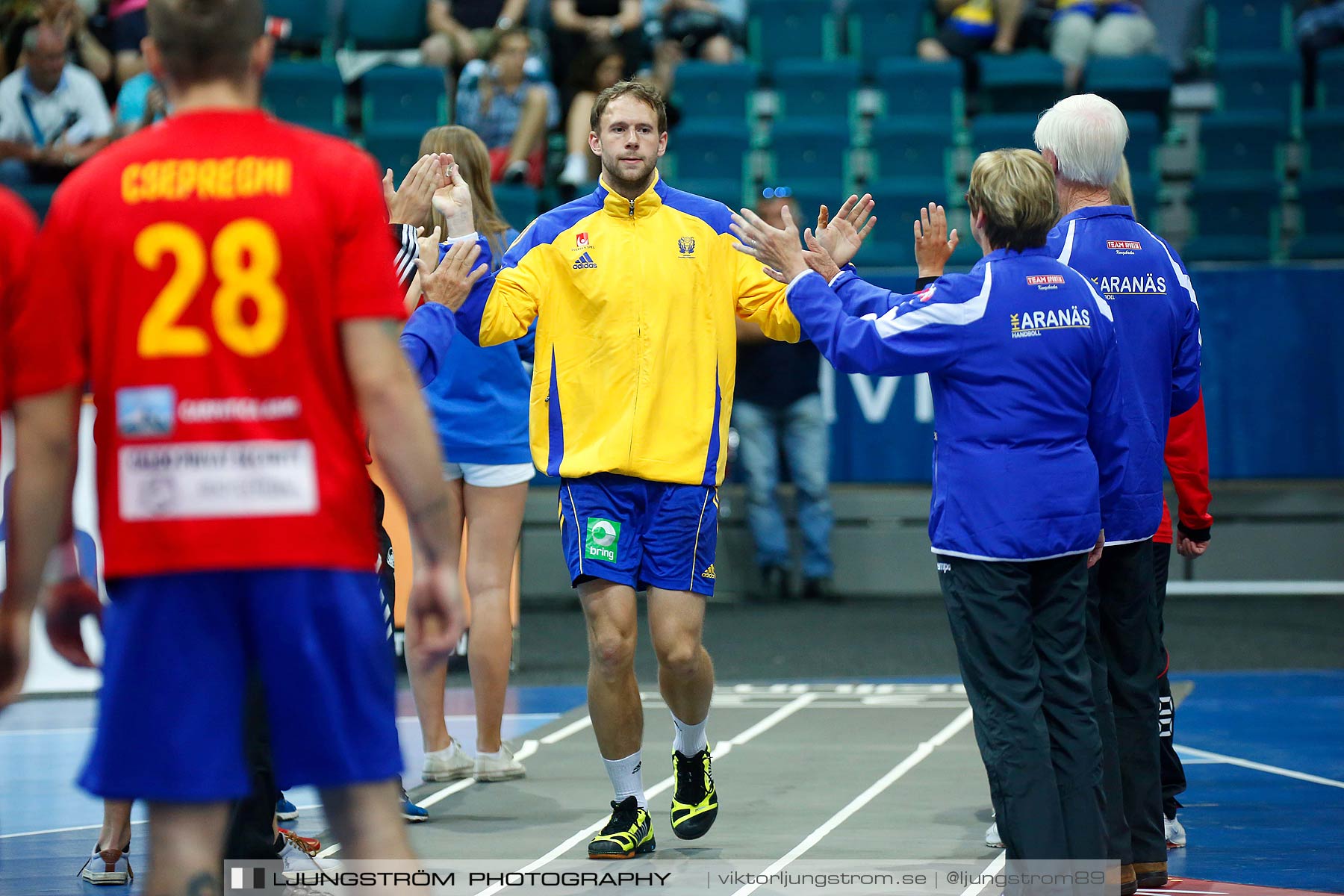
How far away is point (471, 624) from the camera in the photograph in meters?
6.04

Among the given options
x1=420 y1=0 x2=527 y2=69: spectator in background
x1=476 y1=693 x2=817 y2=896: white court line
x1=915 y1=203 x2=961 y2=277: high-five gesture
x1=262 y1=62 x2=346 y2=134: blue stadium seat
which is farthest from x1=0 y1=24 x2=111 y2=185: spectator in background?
x1=915 y1=203 x2=961 y2=277: high-five gesture

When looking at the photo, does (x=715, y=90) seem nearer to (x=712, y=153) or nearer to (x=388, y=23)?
(x=712, y=153)

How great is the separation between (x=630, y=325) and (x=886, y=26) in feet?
33.0

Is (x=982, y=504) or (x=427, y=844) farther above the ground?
(x=982, y=504)

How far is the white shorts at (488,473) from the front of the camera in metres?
6.05

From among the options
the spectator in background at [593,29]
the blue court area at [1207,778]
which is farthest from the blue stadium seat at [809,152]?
the blue court area at [1207,778]

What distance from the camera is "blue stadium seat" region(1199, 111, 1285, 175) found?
12945mm

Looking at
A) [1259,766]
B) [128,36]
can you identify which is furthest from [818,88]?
[1259,766]

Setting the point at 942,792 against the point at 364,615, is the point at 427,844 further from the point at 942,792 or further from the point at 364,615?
the point at 364,615

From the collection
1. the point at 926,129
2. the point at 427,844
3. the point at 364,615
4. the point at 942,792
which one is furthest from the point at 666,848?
the point at 926,129

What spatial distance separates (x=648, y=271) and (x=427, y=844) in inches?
75.0

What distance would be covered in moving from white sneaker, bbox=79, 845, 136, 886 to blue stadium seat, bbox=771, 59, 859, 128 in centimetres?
1001

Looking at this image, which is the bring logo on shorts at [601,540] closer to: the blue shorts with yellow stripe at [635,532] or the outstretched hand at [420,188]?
the blue shorts with yellow stripe at [635,532]

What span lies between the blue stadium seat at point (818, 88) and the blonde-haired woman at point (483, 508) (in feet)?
26.4
